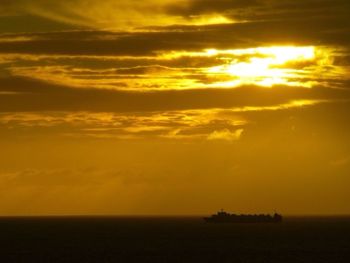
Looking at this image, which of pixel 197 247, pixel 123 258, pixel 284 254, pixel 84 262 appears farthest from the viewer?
pixel 197 247

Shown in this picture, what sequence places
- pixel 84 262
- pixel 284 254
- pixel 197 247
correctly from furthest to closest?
pixel 197 247 → pixel 284 254 → pixel 84 262

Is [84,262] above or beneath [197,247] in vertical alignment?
beneath

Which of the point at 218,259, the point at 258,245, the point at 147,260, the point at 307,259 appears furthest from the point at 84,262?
the point at 258,245

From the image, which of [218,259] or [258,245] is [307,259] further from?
[258,245]

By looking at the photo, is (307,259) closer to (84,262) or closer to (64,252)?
(84,262)

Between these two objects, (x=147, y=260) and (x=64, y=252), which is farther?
(x=64, y=252)

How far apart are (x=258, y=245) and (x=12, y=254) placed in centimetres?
5881

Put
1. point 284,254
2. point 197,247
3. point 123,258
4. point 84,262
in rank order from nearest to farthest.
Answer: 1. point 84,262
2. point 123,258
3. point 284,254
4. point 197,247

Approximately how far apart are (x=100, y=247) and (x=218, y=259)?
49.6m

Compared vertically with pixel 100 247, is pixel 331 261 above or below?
below

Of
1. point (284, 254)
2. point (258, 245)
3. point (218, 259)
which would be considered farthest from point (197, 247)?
point (218, 259)

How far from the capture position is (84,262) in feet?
444

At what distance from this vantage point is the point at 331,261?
453 feet

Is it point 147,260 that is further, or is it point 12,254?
point 12,254
